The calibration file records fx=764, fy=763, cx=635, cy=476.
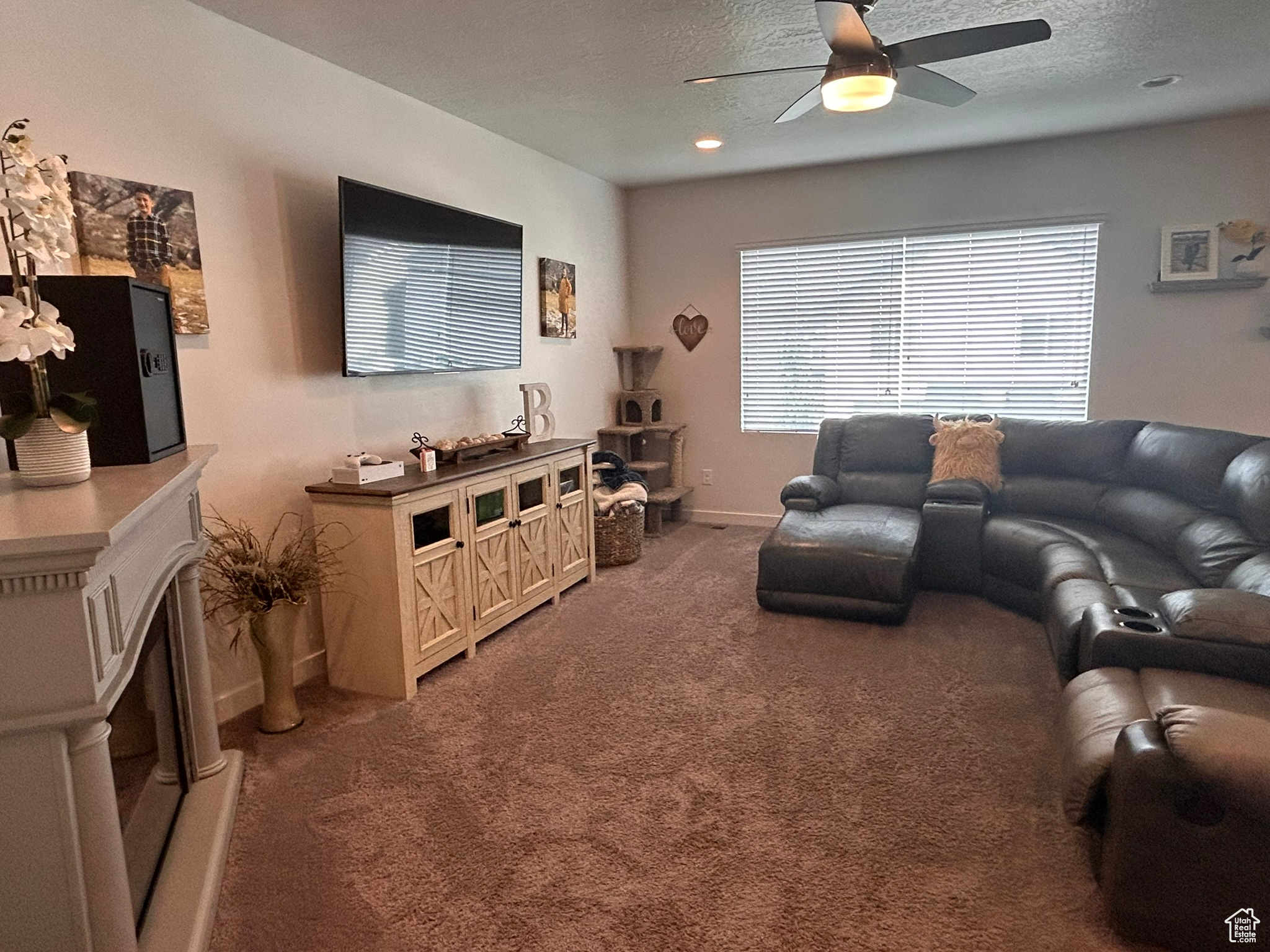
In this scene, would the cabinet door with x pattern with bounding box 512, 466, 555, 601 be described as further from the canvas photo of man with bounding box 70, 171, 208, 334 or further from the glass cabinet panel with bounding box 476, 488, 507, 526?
the canvas photo of man with bounding box 70, 171, 208, 334

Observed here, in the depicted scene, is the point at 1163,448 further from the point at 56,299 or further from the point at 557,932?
the point at 56,299

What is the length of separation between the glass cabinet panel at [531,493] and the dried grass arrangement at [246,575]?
0.96 metres

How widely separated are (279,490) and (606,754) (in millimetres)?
1644

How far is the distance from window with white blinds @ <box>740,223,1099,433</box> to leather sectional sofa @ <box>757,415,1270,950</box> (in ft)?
2.39

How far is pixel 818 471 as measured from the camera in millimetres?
4793

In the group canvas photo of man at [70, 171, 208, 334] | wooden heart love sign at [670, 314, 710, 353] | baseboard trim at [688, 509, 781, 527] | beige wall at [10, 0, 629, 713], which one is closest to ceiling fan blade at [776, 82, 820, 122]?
beige wall at [10, 0, 629, 713]

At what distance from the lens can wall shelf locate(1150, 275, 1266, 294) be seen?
433 cm

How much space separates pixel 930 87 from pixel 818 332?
280cm

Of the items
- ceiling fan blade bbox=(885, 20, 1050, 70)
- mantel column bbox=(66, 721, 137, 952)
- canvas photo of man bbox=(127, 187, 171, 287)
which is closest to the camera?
mantel column bbox=(66, 721, 137, 952)

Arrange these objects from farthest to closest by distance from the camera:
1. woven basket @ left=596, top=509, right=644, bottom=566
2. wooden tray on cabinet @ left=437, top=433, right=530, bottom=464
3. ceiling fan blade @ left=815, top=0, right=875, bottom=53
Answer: woven basket @ left=596, top=509, right=644, bottom=566
wooden tray on cabinet @ left=437, top=433, right=530, bottom=464
ceiling fan blade @ left=815, top=0, right=875, bottom=53

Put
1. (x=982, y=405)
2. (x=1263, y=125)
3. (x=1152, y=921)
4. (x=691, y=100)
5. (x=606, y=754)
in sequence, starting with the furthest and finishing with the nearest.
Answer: (x=982, y=405) < (x=1263, y=125) < (x=691, y=100) < (x=606, y=754) < (x=1152, y=921)

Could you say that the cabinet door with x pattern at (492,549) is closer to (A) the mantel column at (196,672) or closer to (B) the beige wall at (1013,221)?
(A) the mantel column at (196,672)

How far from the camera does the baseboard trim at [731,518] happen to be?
5.79 m

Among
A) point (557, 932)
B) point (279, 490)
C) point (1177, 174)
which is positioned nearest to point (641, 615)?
point (279, 490)
